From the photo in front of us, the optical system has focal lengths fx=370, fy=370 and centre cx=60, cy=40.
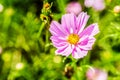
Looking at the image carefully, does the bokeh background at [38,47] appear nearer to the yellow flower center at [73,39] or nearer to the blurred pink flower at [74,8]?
the blurred pink flower at [74,8]

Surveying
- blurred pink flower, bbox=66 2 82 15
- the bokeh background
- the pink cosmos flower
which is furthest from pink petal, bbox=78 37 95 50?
blurred pink flower, bbox=66 2 82 15

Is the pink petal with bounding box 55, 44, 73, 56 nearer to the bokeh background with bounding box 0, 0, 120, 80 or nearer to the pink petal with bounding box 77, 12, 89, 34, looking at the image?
the pink petal with bounding box 77, 12, 89, 34

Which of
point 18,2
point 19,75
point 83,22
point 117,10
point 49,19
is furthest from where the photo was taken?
point 18,2

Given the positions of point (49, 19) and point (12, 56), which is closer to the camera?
point (49, 19)

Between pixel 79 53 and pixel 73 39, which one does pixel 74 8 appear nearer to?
pixel 73 39

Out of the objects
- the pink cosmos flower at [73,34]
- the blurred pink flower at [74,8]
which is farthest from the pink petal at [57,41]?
the blurred pink flower at [74,8]

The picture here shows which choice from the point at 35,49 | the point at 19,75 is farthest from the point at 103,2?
the point at 19,75

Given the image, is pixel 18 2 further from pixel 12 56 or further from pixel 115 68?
pixel 115 68

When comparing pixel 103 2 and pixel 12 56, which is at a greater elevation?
pixel 103 2
